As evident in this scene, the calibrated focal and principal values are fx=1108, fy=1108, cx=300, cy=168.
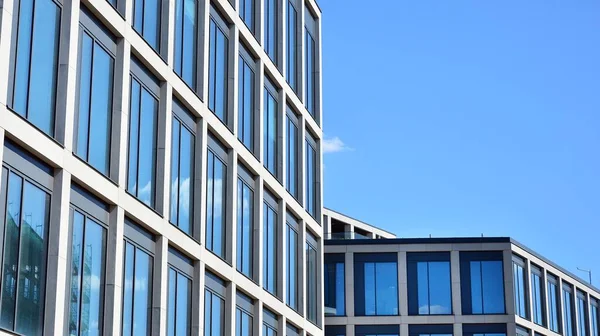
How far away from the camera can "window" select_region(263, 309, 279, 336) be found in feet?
145

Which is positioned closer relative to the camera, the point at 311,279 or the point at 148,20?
the point at 148,20

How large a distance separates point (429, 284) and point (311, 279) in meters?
19.9

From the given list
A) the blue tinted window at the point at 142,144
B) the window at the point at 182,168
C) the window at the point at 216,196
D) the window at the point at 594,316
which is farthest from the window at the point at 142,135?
the window at the point at 594,316

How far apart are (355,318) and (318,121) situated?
733 inches

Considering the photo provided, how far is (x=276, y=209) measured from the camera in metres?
47.4

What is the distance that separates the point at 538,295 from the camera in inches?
2940

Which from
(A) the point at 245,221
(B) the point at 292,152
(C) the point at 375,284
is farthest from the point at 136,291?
(C) the point at 375,284

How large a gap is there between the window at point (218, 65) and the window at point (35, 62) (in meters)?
12.4

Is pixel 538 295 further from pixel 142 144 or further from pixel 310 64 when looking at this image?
pixel 142 144

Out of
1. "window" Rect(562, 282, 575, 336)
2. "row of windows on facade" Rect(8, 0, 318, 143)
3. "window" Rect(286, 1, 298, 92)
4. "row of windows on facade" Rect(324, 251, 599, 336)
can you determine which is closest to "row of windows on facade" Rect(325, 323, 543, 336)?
"row of windows on facade" Rect(324, 251, 599, 336)

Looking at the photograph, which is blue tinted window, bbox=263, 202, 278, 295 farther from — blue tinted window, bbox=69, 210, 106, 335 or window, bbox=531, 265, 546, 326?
window, bbox=531, 265, 546, 326

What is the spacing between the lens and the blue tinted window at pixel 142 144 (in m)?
32.0

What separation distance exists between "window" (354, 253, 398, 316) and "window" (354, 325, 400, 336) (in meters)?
0.82

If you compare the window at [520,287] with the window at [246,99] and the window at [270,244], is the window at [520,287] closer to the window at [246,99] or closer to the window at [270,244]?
the window at [270,244]
